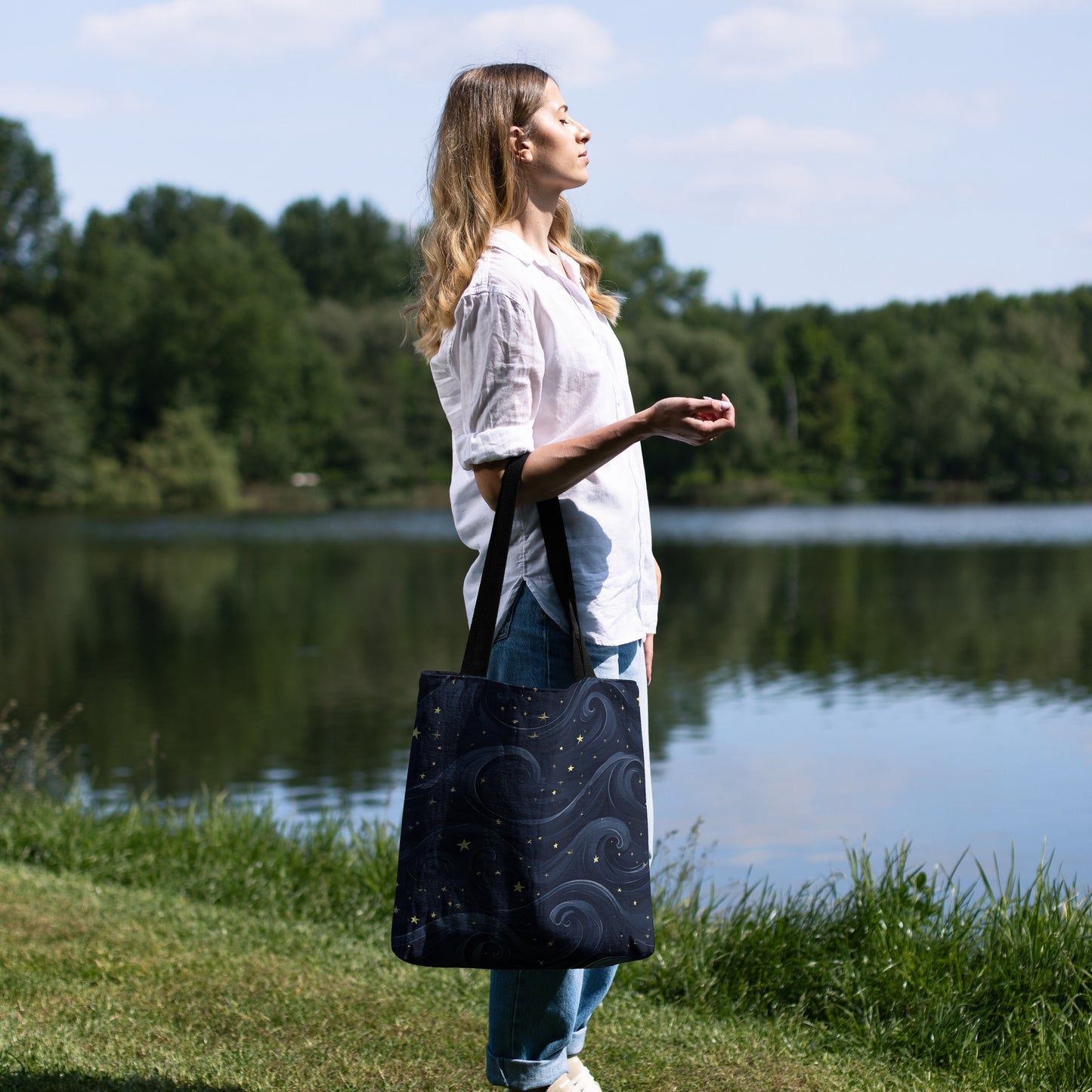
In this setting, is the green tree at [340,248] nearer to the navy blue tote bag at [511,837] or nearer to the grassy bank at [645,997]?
the grassy bank at [645,997]

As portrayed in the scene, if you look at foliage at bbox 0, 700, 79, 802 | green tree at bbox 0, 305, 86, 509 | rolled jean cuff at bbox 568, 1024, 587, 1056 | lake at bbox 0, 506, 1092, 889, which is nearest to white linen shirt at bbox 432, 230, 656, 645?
rolled jean cuff at bbox 568, 1024, 587, 1056

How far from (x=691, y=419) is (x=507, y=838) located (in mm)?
737

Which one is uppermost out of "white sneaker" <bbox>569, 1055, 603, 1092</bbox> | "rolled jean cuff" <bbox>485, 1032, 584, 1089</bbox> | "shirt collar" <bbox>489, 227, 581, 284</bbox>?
"shirt collar" <bbox>489, 227, 581, 284</bbox>

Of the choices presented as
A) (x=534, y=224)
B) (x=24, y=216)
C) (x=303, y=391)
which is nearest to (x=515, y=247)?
(x=534, y=224)

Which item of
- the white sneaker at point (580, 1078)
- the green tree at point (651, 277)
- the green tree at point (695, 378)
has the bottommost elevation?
the white sneaker at point (580, 1078)

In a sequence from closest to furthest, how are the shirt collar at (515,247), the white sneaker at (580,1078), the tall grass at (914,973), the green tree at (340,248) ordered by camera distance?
the shirt collar at (515,247) < the white sneaker at (580,1078) < the tall grass at (914,973) < the green tree at (340,248)

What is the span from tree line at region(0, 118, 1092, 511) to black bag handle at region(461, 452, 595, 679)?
162 feet

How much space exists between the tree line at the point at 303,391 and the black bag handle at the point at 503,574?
49.3 metres

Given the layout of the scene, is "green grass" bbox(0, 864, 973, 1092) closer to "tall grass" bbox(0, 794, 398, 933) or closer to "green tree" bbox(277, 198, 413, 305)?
"tall grass" bbox(0, 794, 398, 933)

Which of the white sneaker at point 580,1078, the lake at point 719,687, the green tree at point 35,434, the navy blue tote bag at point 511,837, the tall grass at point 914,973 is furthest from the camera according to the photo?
the green tree at point 35,434

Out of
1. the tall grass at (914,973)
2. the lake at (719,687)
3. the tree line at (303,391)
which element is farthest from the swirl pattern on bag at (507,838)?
the tree line at (303,391)

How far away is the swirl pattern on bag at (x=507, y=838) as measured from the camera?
2141 millimetres

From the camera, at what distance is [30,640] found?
17281 millimetres

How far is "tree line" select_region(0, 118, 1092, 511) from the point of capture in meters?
57.4
